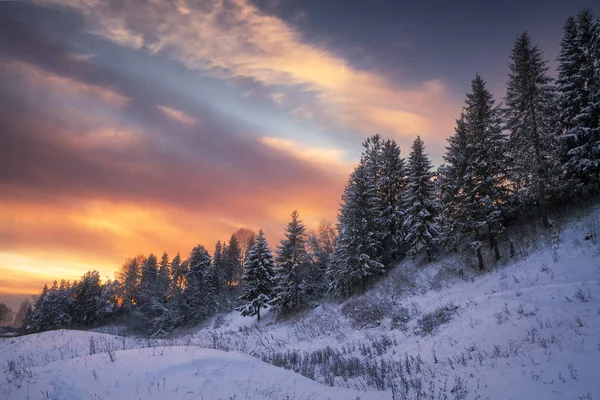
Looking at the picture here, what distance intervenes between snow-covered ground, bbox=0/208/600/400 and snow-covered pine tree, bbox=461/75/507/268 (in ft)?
9.06

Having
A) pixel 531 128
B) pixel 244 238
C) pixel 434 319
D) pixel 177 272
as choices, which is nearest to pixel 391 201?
pixel 531 128

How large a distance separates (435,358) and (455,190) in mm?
15666

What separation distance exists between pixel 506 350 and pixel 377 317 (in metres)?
12.0

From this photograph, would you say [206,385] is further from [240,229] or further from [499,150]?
[240,229]

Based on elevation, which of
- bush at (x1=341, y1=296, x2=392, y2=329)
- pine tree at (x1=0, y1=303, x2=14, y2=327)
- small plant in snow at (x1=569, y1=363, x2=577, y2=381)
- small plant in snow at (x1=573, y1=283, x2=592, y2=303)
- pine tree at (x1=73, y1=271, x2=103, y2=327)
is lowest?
pine tree at (x1=0, y1=303, x2=14, y2=327)

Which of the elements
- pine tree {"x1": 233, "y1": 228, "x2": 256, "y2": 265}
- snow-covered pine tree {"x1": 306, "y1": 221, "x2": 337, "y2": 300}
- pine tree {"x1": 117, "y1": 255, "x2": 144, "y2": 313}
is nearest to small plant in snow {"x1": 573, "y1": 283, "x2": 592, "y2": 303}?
snow-covered pine tree {"x1": 306, "y1": 221, "x2": 337, "y2": 300}

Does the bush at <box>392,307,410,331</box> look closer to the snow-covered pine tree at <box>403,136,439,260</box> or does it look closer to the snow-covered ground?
the snow-covered ground

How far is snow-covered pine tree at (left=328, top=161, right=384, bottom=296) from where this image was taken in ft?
95.9

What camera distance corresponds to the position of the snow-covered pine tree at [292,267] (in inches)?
1377

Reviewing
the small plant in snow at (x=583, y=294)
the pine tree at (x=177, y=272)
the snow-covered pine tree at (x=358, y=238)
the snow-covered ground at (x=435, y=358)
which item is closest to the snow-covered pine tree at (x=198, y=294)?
the pine tree at (x=177, y=272)

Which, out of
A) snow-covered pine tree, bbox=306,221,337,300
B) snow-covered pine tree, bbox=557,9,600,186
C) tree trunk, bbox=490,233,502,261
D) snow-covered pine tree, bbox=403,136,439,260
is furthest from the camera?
snow-covered pine tree, bbox=306,221,337,300

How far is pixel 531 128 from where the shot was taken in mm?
21453

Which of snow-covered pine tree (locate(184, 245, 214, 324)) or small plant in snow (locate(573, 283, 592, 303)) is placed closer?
small plant in snow (locate(573, 283, 592, 303))

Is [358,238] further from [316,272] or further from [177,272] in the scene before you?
[177,272]
